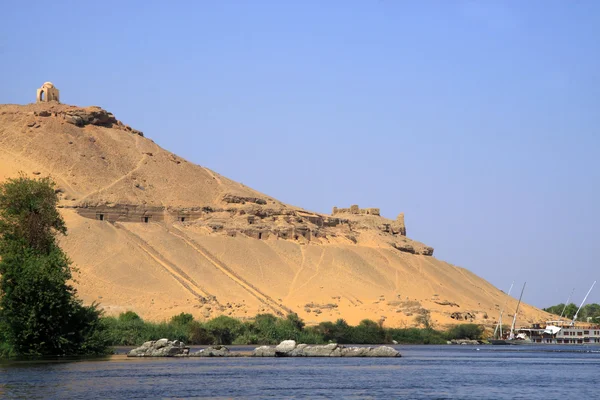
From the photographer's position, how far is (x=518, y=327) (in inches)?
4299

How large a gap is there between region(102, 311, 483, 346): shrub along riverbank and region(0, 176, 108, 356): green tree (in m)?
12.9

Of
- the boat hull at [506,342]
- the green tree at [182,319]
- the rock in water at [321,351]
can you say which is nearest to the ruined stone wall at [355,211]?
the boat hull at [506,342]

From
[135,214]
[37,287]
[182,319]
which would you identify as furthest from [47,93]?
[37,287]

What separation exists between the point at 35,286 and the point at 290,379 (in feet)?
44.7

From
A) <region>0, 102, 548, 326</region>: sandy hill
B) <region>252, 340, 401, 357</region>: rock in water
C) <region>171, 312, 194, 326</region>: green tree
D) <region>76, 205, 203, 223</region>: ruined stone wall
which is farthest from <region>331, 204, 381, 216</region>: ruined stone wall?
<region>252, 340, 401, 357</region>: rock in water

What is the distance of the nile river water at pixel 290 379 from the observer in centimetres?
3731

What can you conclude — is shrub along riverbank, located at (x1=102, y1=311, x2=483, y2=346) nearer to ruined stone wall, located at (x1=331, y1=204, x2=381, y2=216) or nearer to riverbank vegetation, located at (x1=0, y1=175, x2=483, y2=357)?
riverbank vegetation, located at (x1=0, y1=175, x2=483, y2=357)

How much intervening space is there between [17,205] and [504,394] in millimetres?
26154

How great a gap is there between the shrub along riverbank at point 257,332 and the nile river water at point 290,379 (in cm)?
1213

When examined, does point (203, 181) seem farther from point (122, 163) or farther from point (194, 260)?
point (194, 260)

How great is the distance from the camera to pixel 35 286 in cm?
4888

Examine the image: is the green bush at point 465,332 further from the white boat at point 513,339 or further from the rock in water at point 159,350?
the rock in water at point 159,350

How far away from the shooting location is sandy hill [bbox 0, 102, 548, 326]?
94562 millimetres

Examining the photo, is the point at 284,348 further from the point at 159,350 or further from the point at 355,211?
the point at 355,211
